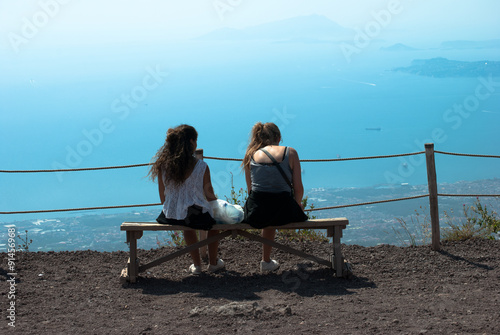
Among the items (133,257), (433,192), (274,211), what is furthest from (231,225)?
(433,192)

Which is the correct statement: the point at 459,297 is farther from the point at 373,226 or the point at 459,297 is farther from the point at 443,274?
the point at 373,226

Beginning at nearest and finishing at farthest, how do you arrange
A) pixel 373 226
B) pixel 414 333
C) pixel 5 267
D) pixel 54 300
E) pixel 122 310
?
pixel 414 333
pixel 122 310
pixel 54 300
pixel 5 267
pixel 373 226

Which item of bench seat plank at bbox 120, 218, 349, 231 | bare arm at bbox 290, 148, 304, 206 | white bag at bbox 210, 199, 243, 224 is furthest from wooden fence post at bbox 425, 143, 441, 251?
white bag at bbox 210, 199, 243, 224

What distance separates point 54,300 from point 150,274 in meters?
0.99

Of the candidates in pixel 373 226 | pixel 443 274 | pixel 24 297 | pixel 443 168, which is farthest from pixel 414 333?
pixel 443 168

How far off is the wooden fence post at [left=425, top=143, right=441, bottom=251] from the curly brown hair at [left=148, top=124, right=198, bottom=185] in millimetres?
2584

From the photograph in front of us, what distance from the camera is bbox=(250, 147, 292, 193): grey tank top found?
5.11m

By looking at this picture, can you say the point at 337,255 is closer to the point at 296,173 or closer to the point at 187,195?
the point at 296,173

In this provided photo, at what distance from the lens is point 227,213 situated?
17.0ft

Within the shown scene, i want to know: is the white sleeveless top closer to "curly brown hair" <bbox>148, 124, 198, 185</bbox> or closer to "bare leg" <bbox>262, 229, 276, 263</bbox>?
"curly brown hair" <bbox>148, 124, 198, 185</bbox>

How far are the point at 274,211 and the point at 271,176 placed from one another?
30 centimetres

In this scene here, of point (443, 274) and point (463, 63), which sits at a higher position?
point (463, 63)

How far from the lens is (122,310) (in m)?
4.53

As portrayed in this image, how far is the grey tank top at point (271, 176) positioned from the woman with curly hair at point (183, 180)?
16.7 inches
